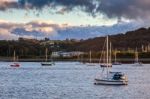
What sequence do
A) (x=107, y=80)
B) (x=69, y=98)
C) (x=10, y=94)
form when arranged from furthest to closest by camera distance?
1. (x=107, y=80)
2. (x=10, y=94)
3. (x=69, y=98)

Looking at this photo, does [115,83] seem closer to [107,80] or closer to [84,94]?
[107,80]

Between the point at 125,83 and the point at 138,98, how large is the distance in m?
22.1

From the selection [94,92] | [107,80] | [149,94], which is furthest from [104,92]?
[107,80]

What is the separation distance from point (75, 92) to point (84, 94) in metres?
3.42

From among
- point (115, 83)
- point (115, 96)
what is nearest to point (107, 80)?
point (115, 83)

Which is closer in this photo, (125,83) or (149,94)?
(149,94)

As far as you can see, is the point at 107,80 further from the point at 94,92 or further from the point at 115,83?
the point at 94,92

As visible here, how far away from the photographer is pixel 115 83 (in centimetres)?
8312

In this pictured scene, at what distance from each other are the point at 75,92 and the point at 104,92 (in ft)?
11.9

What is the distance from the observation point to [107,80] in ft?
272

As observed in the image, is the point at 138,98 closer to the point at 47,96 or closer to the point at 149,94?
the point at 149,94

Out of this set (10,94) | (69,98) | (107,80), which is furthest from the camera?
(107,80)

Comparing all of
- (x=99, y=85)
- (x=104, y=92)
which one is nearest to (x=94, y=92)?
(x=104, y=92)

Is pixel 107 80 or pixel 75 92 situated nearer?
pixel 75 92
